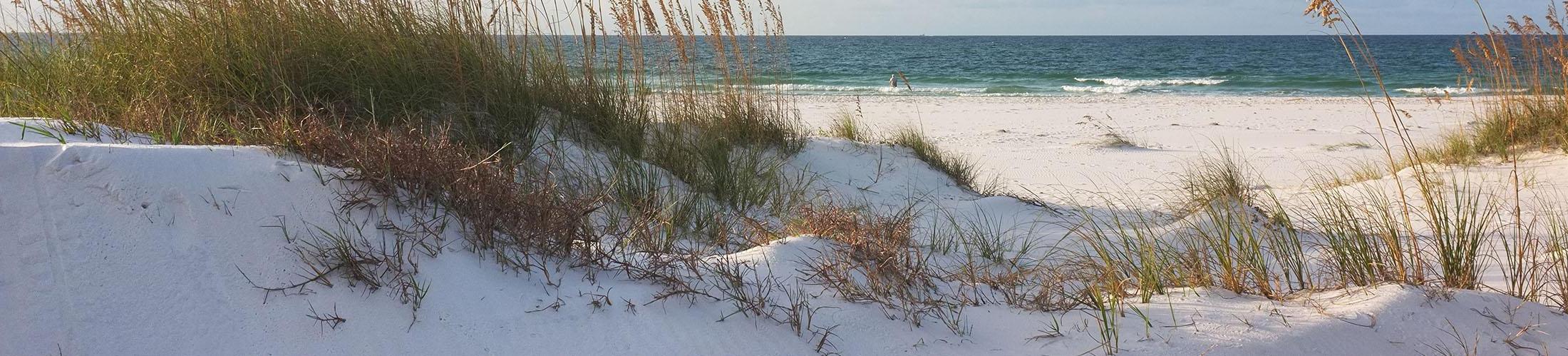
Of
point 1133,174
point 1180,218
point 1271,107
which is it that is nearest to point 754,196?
point 1180,218

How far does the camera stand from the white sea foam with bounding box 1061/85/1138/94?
19.7 meters

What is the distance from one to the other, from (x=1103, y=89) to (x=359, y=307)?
20.6 meters

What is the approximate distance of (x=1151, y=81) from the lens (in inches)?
945

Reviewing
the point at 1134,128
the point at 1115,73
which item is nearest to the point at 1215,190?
the point at 1134,128

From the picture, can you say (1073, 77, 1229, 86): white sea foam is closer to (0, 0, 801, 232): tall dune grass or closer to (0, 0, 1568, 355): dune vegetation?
(0, 0, 1568, 355): dune vegetation

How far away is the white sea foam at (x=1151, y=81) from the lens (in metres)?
22.9

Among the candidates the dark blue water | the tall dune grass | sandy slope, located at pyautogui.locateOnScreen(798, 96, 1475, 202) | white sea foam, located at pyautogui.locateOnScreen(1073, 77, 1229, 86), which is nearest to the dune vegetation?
the tall dune grass

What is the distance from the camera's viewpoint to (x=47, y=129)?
9.26ft

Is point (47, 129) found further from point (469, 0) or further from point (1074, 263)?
point (1074, 263)

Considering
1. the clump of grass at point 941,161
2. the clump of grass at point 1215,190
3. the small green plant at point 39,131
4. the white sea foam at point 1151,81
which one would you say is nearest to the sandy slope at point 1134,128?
the clump of grass at point 941,161

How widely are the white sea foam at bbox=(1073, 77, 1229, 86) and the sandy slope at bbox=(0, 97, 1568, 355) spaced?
71.5 ft

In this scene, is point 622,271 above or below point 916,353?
above

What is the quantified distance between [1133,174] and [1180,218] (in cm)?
267

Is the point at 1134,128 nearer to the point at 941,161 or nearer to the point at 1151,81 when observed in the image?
the point at 941,161
